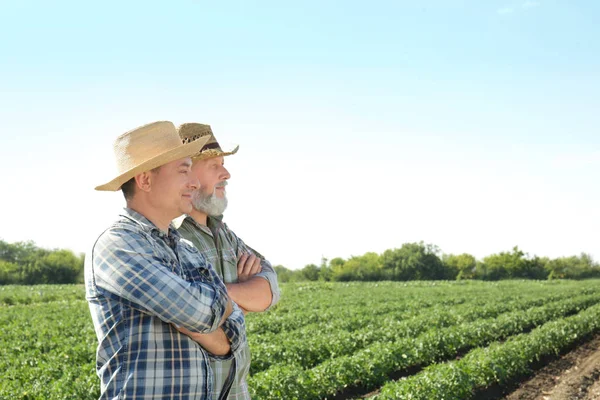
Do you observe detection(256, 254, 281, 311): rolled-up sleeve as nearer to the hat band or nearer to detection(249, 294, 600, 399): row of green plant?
the hat band

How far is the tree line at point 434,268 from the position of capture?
210 feet

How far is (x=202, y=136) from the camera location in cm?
316

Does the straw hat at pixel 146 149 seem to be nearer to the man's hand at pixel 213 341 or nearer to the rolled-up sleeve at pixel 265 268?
the man's hand at pixel 213 341

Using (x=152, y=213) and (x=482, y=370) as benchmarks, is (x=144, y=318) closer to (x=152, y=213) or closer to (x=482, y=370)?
(x=152, y=213)

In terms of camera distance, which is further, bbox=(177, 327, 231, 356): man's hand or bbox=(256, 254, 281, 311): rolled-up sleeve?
bbox=(256, 254, 281, 311): rolled-up sleeve

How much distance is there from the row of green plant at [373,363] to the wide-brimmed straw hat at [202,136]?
4966mm

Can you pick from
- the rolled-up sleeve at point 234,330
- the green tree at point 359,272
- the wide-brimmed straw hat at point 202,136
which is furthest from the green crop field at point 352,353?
the green tree at point 359,272

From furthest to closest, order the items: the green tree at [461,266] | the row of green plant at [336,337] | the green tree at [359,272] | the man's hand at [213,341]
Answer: the green tree at [461,266] < the green tree at [359,272] < the row of green plant at [336,337] < the man's hand at [213,341]

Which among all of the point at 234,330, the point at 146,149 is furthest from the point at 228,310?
the point at 146,149

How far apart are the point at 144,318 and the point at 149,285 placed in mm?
151

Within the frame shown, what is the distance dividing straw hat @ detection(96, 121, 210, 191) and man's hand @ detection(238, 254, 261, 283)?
92cm

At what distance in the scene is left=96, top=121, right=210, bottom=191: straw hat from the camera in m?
2.30

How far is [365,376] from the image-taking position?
9.41 metres

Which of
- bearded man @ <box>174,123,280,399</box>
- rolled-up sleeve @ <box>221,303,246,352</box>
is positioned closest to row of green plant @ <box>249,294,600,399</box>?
bearded man @ <box>174,123,280,399</box>
